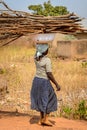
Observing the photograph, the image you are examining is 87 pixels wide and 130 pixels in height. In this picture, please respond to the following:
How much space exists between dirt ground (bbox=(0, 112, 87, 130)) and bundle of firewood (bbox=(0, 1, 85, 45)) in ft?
5.69

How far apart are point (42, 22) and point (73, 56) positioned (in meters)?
14.3

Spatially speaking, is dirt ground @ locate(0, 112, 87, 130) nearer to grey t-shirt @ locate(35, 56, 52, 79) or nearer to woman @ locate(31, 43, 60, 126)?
woman @ locate(31, 43, 60, 126)

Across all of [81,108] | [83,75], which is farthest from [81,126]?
[83,75]

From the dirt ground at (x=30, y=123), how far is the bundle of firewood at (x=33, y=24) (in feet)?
5.69

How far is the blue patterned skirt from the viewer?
741cm

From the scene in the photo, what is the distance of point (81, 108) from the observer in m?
8.75

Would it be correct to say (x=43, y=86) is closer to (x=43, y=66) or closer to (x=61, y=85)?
(x=43, y=66)

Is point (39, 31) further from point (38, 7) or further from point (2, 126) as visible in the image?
point (38, 7)

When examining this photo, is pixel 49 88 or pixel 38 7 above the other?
pixel 38 7

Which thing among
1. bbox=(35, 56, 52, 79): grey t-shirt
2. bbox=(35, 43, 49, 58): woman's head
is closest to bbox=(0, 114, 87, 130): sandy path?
bbox=(35, 56, 52, 79): grey t-shirt

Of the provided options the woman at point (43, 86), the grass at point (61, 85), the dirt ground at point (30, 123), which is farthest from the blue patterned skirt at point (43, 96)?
the grass at point (61, 85)

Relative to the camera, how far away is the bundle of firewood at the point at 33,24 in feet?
25.1

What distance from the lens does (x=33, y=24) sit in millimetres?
7715

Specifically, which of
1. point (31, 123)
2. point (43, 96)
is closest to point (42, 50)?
point (43, 96)
